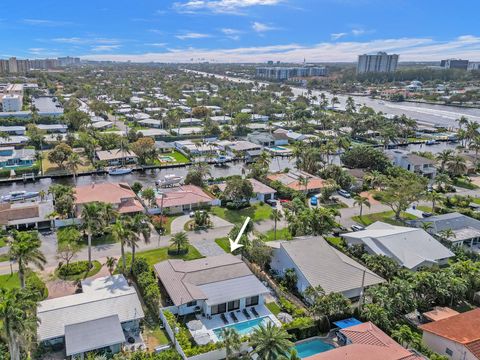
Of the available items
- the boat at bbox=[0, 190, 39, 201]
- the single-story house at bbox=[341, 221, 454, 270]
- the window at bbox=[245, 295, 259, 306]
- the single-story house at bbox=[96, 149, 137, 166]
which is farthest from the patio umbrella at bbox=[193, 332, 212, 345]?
the single-story house at bbox=[96, 149, 137, 166]

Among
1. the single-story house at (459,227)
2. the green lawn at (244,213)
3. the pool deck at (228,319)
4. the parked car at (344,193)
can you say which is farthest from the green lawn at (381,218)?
the pool deck at (228,319)

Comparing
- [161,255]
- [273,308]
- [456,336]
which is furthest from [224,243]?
[456,336]

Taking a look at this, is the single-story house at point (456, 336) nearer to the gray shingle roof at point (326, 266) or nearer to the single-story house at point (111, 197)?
the gray shingle roof at point (326, 266)

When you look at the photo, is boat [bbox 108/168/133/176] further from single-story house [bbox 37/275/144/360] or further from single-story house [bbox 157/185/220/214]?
single-story house [bbox 37/275/144/360]

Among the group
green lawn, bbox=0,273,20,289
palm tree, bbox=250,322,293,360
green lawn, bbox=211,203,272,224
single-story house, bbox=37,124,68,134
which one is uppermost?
single-story house, bbox=37,124,68,134

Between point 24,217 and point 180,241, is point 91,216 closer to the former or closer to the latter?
point 180,241

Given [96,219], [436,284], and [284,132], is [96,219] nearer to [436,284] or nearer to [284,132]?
[436,284]
